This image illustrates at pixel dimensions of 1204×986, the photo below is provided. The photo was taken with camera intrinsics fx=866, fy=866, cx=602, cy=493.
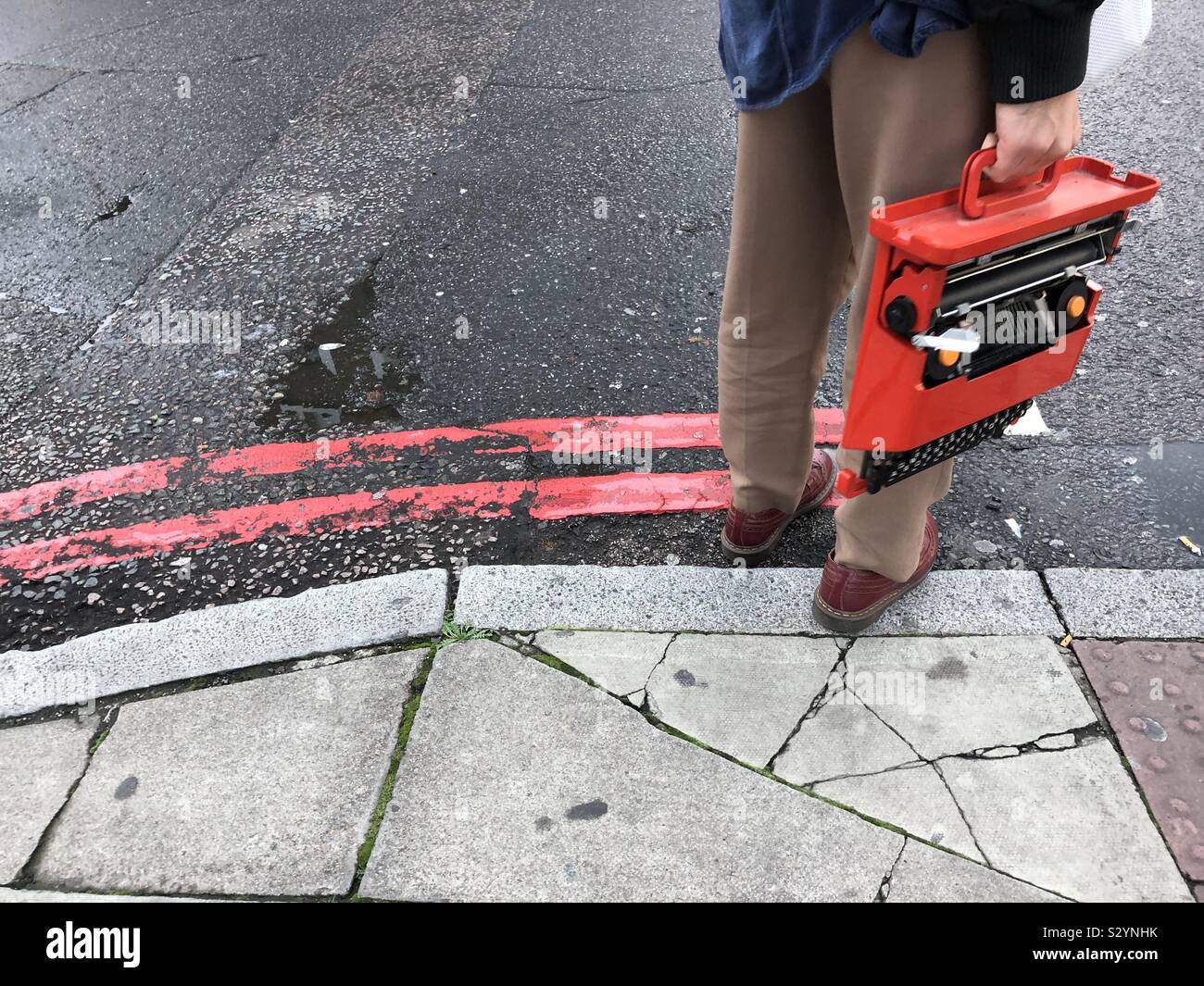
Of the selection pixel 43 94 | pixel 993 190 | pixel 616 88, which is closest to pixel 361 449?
pixel 993 190

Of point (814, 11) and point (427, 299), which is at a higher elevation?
point (814, 11)

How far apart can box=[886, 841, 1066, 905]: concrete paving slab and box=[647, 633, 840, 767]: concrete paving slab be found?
1.15 ft

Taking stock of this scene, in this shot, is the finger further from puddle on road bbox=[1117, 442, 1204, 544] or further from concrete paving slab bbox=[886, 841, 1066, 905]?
puddle on road bbox=[1117, 442, 1204, 544]

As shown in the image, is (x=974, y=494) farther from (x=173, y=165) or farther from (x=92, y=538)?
(x=173, y=165)

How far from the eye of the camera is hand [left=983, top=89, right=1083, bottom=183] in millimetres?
1380

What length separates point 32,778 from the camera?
1.92 m

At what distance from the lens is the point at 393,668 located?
2084 millimetres

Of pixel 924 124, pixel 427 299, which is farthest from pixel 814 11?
→ pixel 427 299

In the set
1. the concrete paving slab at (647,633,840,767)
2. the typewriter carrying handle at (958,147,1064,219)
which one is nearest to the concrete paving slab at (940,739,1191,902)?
the concrete paving slab at (647,633,840,767)

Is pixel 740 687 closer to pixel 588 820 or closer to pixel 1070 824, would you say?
pixel 588 820

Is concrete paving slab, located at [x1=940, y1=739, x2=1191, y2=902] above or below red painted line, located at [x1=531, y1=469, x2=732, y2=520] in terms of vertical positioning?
below

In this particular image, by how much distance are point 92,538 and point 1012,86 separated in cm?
257

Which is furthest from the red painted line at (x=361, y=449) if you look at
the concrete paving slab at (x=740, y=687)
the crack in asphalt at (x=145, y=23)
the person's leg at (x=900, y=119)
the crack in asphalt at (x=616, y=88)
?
the crack in asphalt at (x=145, y=23)

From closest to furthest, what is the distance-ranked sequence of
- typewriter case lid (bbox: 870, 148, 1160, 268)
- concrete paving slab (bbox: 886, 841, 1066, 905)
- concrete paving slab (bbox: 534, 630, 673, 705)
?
typewriter case lid (bbox: 870, 148, 1160, 268) → concrete paving slab (bbox: 886, 841, 1066, 905) → concrete paving slab (bbox: 534, 630, 673, 705)
